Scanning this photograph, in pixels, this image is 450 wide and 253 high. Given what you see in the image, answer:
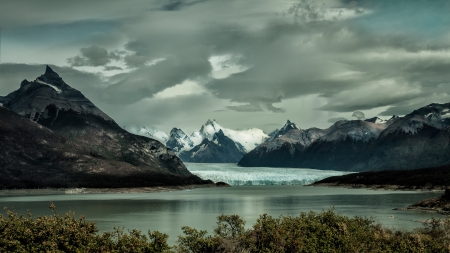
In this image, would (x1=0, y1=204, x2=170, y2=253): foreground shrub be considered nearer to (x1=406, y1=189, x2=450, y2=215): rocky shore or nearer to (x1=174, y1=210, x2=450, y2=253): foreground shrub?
(x1=174, y1=210, x2=450, y2=253): foreground shrub

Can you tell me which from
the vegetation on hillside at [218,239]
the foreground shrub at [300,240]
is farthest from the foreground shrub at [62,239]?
the foreground shrub at [300,240]

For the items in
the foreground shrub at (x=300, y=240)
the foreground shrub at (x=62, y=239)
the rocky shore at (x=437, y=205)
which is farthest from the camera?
the rocky shore at (x=437, y=205)

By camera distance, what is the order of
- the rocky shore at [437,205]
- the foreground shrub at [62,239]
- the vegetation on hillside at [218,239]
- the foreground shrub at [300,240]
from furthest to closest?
1. the rocky shore at [437,205]
2. the foreground shrub at [300,240]
3. the vegetation on hillside at [218,239]
4. the foreground shrub at [62,239]

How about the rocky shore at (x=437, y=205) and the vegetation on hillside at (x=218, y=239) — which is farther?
the rocky shore at (x=437, y=205)

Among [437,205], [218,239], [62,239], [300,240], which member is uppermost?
[62,239]

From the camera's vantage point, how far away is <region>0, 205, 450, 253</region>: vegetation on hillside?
3741cm

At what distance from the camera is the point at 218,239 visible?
42156 millimetres

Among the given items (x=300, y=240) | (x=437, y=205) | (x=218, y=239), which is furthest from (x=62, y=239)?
(x=437, y=205)

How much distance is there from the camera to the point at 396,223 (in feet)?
277

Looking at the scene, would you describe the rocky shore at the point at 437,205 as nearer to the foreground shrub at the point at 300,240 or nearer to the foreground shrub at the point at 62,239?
the foreground shrub at the point at 300,240

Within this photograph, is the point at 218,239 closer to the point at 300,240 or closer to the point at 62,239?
the point at 300,240

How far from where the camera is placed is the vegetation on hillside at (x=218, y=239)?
37.4 metres

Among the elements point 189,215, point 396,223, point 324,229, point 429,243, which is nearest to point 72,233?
point 324,229

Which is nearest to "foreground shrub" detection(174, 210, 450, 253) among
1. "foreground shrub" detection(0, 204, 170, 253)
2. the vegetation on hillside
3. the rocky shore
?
the vegetation on hillside
